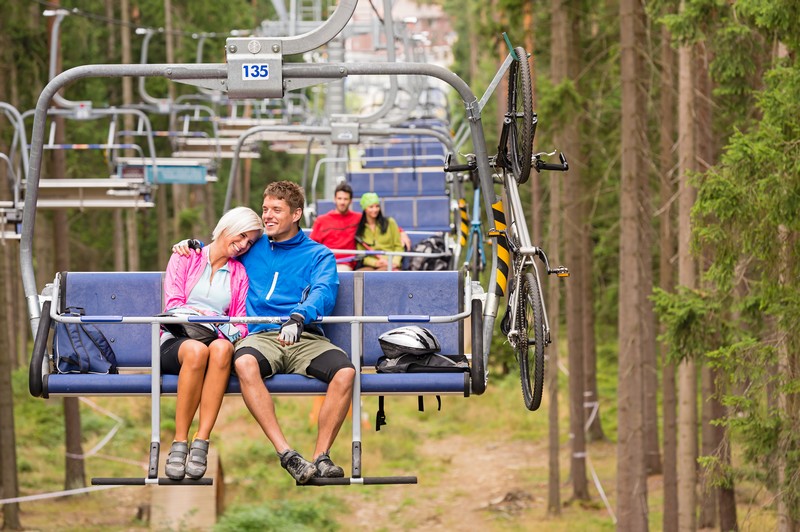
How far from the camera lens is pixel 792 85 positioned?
1140 centimetres

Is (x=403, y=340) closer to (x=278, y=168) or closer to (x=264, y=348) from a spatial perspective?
(x=264, y=348)

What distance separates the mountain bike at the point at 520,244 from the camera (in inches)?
255

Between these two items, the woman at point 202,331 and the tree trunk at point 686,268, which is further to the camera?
the tree trunk at point 686,268

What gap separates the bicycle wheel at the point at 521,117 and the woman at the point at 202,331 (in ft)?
4.45

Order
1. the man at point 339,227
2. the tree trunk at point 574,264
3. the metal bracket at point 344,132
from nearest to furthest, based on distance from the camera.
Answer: the man at point 339,227
the metal bracket at point 344,132
the tree trunk at point 574,264

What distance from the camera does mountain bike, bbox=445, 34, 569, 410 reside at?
21.3ft

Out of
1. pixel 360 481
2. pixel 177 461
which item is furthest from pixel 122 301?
pixel 360 481

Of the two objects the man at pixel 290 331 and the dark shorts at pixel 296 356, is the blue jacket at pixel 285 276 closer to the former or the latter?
the man at pixel 290 331

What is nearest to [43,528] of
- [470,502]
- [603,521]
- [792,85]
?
[470,502]

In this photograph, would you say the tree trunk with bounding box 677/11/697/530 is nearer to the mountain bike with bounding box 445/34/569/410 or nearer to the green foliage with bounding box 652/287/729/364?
the green foliage with bounding box 652/287/729/364

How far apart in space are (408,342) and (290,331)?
71 centimetres

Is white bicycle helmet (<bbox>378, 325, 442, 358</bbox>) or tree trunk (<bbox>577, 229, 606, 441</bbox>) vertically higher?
white bicycle helmet (<bbox>378, 325, 442, 358</bbox>)

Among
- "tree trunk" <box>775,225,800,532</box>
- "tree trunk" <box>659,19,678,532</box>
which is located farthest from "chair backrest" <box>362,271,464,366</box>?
"tree trunk" <box>659,19,678,532</box>

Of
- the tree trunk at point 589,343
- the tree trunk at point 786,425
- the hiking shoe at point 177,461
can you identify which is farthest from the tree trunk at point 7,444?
the hiking shoe at point 177,461
